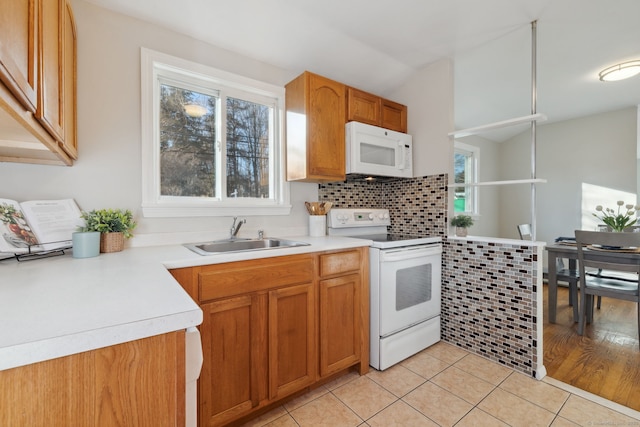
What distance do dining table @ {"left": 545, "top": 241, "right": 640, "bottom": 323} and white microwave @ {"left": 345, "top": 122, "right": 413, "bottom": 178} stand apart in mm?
1629

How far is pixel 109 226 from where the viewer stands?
1517 millimetres

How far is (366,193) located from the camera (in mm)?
2844

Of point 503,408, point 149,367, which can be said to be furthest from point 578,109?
point 149,367

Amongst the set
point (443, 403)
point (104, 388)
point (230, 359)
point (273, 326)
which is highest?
point (104, 388)

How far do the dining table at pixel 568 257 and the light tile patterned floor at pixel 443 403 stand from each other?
126 cm

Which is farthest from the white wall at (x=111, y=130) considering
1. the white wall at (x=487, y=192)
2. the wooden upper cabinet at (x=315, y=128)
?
the white wall at (x=487, y=192)

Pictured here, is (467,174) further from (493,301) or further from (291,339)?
(291,339)

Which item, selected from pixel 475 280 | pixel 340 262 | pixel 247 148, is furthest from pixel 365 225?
pixel 247 148

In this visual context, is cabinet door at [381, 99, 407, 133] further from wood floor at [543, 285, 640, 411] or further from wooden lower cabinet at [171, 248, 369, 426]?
wood floor at [543, 285, 640, 411]

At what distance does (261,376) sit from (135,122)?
1.65 metres

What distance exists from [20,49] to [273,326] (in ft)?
4.67

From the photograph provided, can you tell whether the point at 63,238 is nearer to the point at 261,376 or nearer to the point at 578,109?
the point at 261,376

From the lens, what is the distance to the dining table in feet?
7.57

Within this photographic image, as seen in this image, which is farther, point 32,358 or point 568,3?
point 568,3
